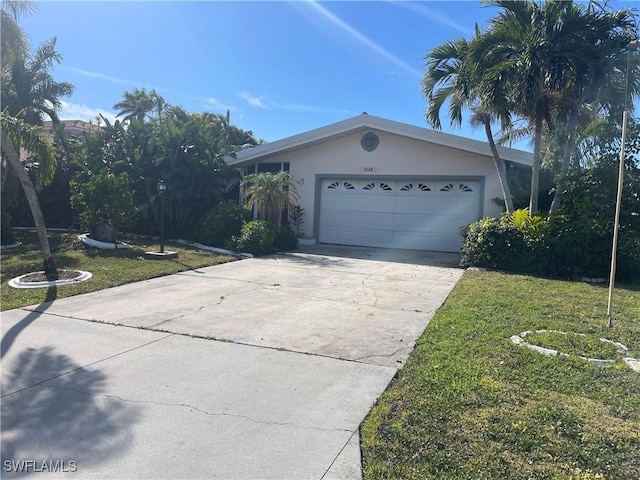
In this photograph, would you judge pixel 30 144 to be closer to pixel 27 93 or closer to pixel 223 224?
pixel 223 224

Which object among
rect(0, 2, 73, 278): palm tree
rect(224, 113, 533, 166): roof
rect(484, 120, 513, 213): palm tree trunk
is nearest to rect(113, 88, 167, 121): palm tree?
rect(0, 2, 73, 278): palm tree

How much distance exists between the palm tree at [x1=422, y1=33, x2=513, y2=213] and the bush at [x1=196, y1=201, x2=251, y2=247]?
672 cm

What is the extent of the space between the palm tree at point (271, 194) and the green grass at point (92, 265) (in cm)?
255

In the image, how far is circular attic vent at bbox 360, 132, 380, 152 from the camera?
15570mm

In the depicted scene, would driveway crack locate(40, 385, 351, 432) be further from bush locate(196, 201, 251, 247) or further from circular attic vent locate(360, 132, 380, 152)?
circular attic vent locate(360, 132, 380, 152)

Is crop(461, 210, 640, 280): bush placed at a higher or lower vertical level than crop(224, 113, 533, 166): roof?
lower

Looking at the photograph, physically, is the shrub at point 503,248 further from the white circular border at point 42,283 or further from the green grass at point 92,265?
the white circular border at point 42,283

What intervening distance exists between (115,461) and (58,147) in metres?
20.0

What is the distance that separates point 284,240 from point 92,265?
20.2 feet

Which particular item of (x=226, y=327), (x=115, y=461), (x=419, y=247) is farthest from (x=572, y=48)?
(x=115, y=461)

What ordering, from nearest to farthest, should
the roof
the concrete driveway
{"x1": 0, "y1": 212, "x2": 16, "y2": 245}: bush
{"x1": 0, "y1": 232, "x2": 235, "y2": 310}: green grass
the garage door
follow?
1. the concrete driveway
2. {"x1": 0, "y1": 232, "x2": 235, "y2": 310}: green grass
3. the roof
4. {"x1": 0, "y1": 212, "x2": 16, "y2": 245}: bush
5. the garage door

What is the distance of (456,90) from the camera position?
39.5 feet

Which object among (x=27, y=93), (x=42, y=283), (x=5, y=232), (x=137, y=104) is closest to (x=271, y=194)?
(x=42, y=283)

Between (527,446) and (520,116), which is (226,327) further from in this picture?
(520,116)
